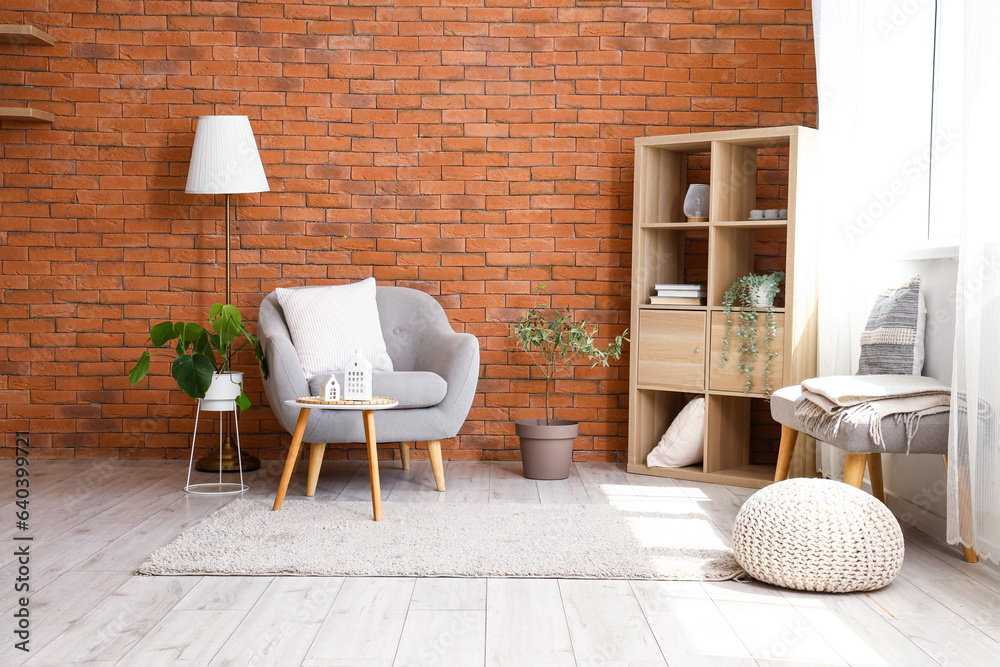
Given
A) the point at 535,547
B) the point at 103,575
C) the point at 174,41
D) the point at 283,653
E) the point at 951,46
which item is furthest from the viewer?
the point at 174,41

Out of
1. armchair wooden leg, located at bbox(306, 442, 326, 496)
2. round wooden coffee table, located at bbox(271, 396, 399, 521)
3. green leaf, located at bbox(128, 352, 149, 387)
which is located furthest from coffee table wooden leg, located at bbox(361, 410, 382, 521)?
green leaf, located at bbox(128, 352, 149, 387)

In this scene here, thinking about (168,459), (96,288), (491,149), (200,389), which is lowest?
(168,459)

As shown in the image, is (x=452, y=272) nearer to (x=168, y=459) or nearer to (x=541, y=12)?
(x=541, y=12)

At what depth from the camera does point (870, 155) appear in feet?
10.8

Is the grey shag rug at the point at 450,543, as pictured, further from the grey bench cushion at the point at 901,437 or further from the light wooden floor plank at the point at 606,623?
the grey bench cushion at the point at 901,437

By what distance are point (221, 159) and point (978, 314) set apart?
299cm

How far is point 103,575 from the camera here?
2.42 metres

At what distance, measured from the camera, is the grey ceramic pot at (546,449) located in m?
3.80

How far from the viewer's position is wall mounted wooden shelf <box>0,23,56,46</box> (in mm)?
3951

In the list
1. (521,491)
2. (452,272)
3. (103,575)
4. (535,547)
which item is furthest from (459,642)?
(452,272)

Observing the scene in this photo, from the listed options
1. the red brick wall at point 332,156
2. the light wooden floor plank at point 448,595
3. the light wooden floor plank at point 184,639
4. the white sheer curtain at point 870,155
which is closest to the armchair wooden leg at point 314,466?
the red brick wall at point 332,156

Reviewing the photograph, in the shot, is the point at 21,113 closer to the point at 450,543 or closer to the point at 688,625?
the point at 450,543

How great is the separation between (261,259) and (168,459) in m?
1.06

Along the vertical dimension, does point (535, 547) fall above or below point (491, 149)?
below
